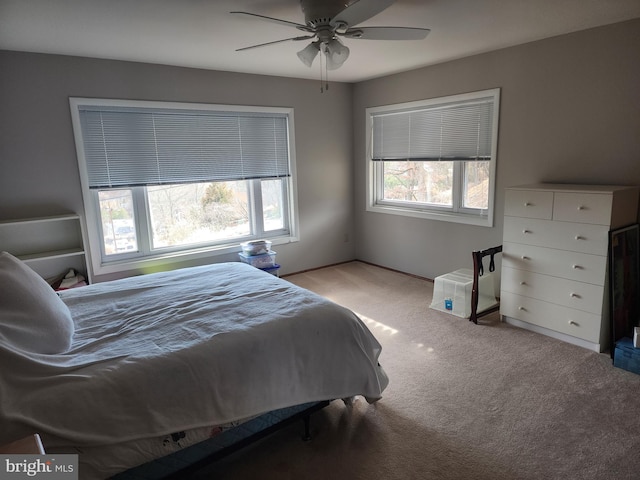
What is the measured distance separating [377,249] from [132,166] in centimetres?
305

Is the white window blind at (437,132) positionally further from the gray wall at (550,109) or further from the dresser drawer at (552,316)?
the dresser drawer at (552,316)

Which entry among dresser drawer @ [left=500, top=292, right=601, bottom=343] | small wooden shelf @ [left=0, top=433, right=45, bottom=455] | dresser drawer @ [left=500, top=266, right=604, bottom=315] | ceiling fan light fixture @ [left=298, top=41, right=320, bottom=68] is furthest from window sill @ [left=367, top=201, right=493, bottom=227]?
small wooden shelf @ [left=0, top=433, right=45, bottom=455]

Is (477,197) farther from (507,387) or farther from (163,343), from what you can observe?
(163,343)

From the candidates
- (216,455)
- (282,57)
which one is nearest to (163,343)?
(216,455)

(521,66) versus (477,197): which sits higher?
(521,66)

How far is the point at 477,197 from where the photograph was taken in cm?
400

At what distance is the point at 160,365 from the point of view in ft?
5.35

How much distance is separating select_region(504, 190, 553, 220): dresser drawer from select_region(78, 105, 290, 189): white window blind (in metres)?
2.51

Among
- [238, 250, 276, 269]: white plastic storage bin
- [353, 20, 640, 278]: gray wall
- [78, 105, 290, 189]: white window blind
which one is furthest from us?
[238, 250, 276, 269]: white plastic storage bin

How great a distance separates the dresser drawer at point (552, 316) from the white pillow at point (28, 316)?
3.18 m

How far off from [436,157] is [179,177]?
2.71 m

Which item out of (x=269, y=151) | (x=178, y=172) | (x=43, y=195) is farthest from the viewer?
(x=269, y=151)

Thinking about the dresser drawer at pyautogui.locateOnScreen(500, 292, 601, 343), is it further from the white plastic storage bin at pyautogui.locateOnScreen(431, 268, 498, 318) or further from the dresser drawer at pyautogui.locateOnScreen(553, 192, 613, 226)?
the dresser drawer at pyautogui.locateOnScreen(553, 192, 613, 226)

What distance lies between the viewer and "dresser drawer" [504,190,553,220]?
2.96m
